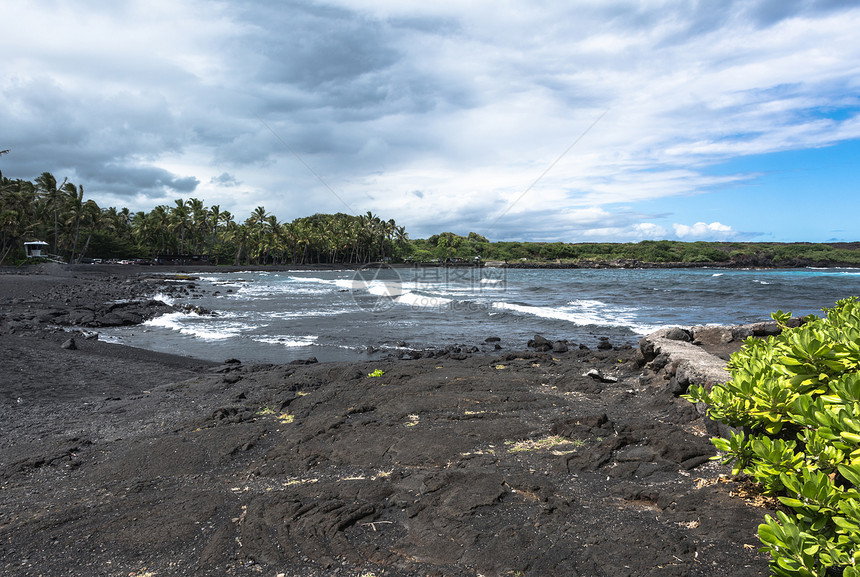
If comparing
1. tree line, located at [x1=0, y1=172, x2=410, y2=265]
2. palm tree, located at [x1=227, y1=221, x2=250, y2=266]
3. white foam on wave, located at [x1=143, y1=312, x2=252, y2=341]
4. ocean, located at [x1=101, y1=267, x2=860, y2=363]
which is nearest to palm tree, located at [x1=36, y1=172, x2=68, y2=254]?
tree line, located at [x1=0, y1=172, x2=410, y2=265]

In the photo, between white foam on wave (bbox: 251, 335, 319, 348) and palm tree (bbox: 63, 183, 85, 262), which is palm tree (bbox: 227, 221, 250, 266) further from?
white foam on wave (bbox: 251, 335, 319, 348)

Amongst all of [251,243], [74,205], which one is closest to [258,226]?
[251,243]

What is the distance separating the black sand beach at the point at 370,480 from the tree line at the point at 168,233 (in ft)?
196

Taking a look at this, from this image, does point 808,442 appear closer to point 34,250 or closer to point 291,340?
point 291,340

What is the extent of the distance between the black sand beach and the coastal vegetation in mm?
60960

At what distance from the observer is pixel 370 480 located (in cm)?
462

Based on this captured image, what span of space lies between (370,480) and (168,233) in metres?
96.0

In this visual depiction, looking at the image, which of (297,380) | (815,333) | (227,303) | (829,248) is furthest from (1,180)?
(829,248)

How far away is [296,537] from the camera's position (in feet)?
11.9

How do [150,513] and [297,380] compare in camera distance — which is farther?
[297,380]

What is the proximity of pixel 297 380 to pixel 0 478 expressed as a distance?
4579 millimetres

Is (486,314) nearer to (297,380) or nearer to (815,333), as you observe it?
(297,380)

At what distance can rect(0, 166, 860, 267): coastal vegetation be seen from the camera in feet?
204

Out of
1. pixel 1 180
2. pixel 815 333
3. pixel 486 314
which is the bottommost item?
pixel 486 314
